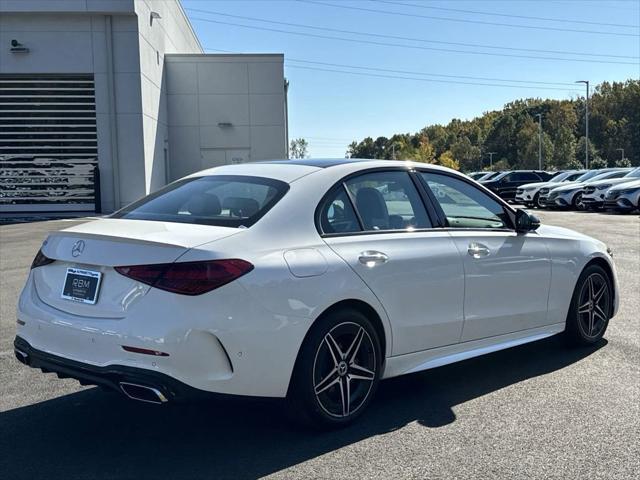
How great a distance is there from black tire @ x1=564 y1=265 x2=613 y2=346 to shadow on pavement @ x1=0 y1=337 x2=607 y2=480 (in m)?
0.88

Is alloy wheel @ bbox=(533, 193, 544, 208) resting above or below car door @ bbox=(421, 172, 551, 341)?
below

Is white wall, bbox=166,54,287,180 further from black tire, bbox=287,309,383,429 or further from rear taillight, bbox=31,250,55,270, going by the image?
black tire, bbox=287,309,383,429

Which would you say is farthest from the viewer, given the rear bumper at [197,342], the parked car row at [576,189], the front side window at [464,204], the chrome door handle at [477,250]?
the parked car row at [576,189]

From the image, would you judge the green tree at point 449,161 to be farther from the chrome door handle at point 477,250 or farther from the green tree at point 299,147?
the chrome door handle at point 477,250

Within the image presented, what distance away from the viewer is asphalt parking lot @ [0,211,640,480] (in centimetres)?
357

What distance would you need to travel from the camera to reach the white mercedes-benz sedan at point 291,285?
3508 mm

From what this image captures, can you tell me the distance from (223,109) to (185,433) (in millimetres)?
26946

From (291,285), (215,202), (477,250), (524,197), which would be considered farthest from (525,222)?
(524,197)

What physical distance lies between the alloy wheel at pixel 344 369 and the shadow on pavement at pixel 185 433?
0.17m

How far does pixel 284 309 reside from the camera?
369 cm

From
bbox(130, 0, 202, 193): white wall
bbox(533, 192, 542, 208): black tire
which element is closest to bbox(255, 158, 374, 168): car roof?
bbox(130, 0, 202, 193): white wall

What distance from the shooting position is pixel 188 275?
11.5 ft

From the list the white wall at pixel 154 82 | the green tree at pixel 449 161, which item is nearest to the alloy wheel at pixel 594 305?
the white wall at pixel 154 82

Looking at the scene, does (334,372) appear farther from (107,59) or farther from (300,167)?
(107,59)
